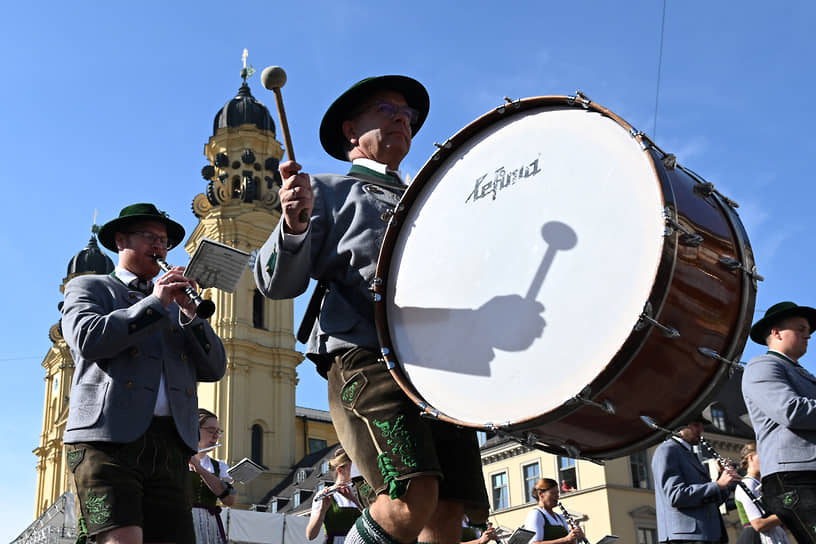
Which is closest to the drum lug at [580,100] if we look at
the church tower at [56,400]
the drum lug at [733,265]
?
the drum lug at [733,265]

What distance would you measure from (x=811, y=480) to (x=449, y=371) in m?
3.40

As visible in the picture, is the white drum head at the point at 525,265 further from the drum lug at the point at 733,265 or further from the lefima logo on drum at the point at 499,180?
the drum lug at the point at 733,265

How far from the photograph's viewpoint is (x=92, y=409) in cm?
390

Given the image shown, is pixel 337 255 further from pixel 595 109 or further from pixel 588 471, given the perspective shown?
pixel 588 471

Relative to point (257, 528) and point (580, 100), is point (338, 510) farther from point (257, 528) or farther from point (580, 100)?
point (257, 528)

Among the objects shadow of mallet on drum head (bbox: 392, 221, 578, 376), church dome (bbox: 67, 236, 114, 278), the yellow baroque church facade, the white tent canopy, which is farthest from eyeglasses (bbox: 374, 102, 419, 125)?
church dome (bbox: 67, 236, 114, 278)

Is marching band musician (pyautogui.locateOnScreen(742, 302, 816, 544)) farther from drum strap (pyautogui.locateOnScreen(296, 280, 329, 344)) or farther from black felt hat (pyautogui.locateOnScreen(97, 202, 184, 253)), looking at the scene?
black felt hat (pyautogui.locateOnScreen(97, 202, 184, 253))

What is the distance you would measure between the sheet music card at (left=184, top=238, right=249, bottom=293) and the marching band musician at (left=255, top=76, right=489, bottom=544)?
0.21 metres

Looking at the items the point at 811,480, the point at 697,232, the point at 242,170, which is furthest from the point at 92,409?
the point at 242,170

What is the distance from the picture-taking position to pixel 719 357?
10.1 ft

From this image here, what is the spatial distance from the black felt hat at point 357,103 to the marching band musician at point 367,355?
0.05 m

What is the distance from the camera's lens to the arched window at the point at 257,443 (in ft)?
163

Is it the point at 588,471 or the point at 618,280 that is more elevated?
the point at 588,471

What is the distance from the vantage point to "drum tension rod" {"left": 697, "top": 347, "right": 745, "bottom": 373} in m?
3.04
